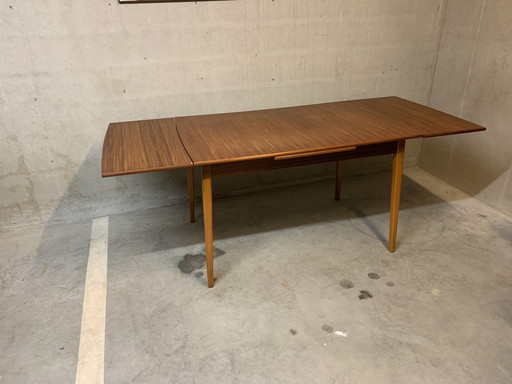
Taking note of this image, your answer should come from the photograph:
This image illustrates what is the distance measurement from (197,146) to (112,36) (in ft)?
3.62

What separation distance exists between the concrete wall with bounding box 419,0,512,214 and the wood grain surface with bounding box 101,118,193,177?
90.4 inches

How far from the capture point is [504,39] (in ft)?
8.59

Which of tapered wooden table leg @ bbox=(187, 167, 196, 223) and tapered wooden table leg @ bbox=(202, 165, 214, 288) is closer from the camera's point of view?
tapered wooden table leg @ bbox=(202, 165, 214, 288)

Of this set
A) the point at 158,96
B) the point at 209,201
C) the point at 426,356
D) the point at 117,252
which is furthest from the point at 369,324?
the point at 158,96

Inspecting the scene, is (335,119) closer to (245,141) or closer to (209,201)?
(245,141)

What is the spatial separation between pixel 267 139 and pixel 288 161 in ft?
0.53

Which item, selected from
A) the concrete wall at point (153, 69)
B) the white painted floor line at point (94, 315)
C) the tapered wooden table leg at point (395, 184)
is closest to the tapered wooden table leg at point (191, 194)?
the concrete wall at point (153, 69)

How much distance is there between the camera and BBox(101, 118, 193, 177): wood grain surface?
1684 mm

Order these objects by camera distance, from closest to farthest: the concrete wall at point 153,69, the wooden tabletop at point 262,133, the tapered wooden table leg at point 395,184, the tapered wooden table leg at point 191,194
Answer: the wooden tabletop at point 262,133 → the tapered wooden table leg at point 395,184 → the concrete wall at point 153,69 → the tapered wooden table leg at point 191,194

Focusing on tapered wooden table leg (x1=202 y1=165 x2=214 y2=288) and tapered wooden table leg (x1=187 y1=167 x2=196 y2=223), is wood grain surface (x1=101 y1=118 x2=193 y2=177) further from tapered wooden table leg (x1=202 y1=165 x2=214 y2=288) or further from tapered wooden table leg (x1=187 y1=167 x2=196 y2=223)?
tapered wooden table leg (x1=187 y1=167 x2=196 y2=223)

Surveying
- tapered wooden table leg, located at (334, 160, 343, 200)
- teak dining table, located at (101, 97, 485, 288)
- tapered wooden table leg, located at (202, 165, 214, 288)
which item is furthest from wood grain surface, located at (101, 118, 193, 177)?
tapered wooden table leg, located at (334, 160, 343, 200)

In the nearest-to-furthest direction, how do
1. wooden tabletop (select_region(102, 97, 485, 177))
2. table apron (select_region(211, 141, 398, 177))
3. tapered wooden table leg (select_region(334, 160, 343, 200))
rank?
wooden tabletop (select_region(102, 97, 485, 177)) < table apron (select_region(211, 141, 398, 177)) < tapered wooden table leg (select_region(334, 160, 343, 200))

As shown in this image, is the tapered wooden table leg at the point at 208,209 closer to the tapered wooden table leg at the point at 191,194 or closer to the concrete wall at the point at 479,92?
the tapered wooden table leg at the point at 191,194

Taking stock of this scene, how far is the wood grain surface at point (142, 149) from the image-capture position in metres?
1.68
